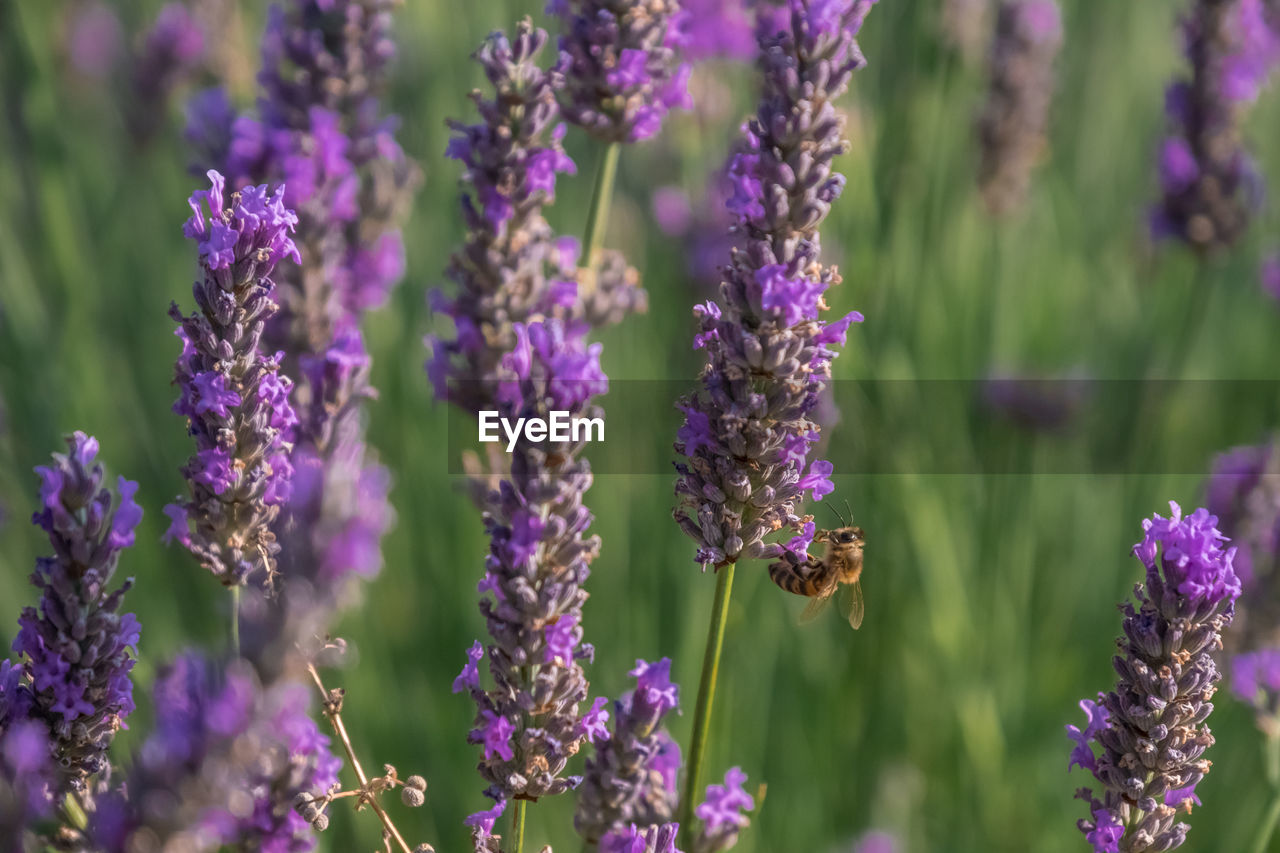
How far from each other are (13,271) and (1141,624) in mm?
2737

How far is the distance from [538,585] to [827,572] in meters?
0.86

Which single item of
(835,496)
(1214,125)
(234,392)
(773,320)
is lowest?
(835,496)

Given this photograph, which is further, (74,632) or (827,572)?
(827,572)

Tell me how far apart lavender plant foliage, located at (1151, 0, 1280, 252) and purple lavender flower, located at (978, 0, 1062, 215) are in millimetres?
578

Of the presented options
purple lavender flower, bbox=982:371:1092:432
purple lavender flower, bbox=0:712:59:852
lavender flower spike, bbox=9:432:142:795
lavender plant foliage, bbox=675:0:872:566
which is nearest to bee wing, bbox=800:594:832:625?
lavender plant foliage, bbox=675:0:872:566

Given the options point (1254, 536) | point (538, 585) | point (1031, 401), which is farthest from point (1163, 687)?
point (1031, 401)

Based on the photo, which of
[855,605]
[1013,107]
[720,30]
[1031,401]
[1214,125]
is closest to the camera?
[855,605]

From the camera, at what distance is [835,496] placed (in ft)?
10.3

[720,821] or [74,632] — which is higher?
[74,632]

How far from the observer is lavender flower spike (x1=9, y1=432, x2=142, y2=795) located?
1354 millimetres

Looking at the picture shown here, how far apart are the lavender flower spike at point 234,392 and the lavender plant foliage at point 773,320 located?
0.57m

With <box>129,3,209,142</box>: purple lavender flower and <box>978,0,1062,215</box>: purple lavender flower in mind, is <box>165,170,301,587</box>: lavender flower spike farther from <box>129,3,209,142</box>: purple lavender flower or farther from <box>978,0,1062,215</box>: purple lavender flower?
<box>978,0,1062,215</box>: purple lavender flower

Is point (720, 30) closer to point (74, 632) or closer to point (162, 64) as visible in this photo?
point (162, 64)

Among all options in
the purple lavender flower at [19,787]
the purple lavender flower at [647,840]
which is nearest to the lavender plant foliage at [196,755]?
the purple lavender flower at [19,787]
